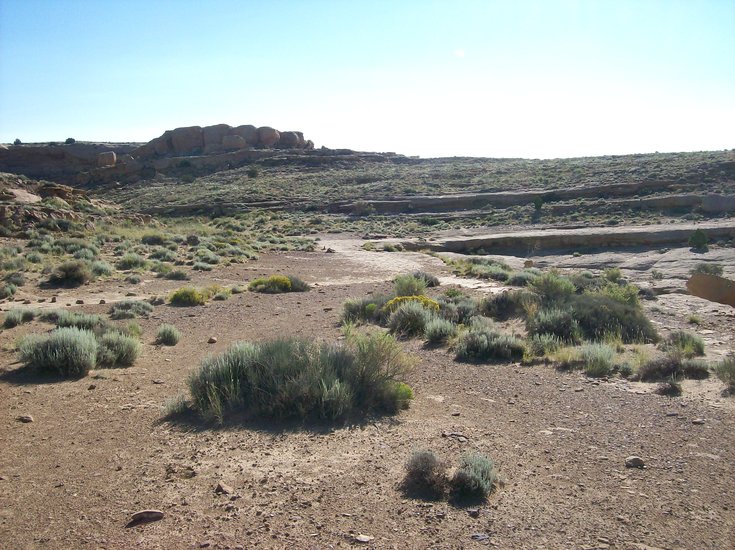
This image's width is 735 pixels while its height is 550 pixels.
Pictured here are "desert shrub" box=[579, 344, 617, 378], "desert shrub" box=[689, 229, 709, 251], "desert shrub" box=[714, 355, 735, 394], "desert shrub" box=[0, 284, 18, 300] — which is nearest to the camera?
"desert shrub" box=[714, 355, 735, 394]

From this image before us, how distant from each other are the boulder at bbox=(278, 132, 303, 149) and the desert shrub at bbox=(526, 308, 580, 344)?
82595mm

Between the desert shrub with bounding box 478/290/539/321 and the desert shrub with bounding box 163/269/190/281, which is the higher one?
the desert shrub with bounding box 478/290/539/321

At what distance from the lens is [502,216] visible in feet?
145

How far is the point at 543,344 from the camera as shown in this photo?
1005 cm

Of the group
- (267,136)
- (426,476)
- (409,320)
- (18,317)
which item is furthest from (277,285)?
(267,136)

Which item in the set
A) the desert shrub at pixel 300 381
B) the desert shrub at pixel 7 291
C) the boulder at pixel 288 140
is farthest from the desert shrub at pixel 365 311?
the boulder at pixel 288 140

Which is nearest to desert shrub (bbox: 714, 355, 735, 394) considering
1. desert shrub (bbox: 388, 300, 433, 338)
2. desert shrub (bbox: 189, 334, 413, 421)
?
desert shrub (bbox: 189, 334, 413, 421)

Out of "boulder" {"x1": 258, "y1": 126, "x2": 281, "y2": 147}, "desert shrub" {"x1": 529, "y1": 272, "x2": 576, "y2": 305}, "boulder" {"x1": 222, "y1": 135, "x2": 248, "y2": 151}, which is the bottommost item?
"desert shrub" {"x1": 529, "y1": 272, "x2": 576, "y2": 305}

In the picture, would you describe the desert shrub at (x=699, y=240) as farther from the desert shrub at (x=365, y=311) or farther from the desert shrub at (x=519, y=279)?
the desert shrub at (x=365, y=311)

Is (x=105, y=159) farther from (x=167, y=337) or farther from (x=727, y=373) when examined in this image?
(x=727, y=373)

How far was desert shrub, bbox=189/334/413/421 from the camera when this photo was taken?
6.61 m

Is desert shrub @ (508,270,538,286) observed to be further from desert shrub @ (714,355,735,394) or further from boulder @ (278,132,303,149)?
boulder @ (278,132,303,149)

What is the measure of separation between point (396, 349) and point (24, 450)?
4.28 meters

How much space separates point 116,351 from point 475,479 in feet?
21.6
